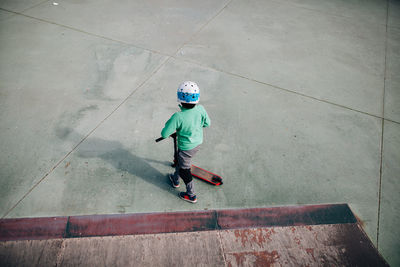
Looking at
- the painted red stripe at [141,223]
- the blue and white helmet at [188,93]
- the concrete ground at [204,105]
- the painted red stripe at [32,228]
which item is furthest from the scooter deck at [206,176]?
the painted red stripe at [32,228]

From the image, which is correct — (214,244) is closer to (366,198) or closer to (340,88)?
(366,198)

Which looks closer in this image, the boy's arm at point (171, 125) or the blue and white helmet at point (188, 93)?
the blue and white helmet at point (188, 93)

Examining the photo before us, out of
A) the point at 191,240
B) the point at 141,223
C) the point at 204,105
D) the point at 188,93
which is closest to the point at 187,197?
the point at 191,240

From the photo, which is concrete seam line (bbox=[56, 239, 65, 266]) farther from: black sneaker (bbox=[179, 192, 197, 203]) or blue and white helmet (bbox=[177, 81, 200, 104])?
blue and white helmet (bbox=[177, 81, 200, 104])

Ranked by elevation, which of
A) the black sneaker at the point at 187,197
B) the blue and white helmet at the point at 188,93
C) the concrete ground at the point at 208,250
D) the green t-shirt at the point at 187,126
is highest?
the blue and white helmet at the point at 188,93

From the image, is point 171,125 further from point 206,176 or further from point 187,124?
point 206,176

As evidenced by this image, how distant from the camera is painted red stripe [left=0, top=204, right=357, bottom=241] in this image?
2.54 meters

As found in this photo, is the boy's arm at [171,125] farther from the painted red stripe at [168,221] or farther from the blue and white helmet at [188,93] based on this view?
the painted red stripe at [168,221]

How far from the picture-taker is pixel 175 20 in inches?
254

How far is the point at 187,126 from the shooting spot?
7.89ft

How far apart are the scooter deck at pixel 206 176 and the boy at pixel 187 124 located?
1.17ft

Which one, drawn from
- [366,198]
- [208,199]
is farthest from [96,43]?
[366,198]

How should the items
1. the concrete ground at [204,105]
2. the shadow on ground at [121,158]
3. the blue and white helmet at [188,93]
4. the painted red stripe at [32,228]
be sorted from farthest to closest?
the shadow on ground at [121,158] < the concrete ground at [204,105] < the painted red stripe at [32,228] < the blue and white helmet at [188,93]

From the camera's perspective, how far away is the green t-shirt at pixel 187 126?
237 centimetres
